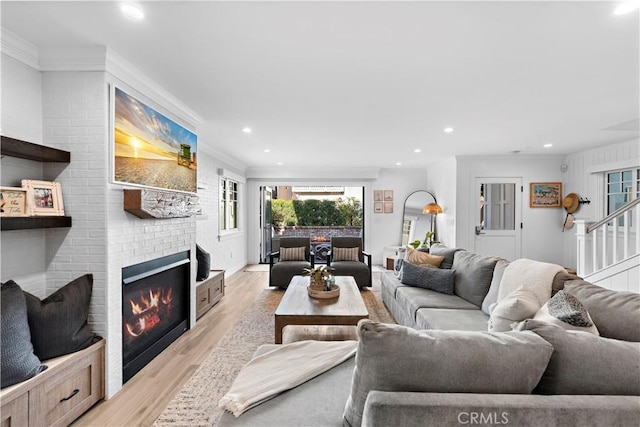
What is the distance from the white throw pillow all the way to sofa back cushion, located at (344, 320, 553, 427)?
2.97 ft

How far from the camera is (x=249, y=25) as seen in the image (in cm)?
183

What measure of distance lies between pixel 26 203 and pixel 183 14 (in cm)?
150

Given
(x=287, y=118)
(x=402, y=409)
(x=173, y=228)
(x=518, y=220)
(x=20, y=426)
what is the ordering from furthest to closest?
(x=518, y=220) → (x=287, y=118) → (x=173, y=228) → (x=20, y=426) → (x=402, y=409)

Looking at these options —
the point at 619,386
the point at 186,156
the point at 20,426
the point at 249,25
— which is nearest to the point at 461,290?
the point at 619,386

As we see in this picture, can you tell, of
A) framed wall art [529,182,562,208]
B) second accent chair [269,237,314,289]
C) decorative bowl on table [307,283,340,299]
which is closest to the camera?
Answer: decorative bowl on table [307,283,340,299]

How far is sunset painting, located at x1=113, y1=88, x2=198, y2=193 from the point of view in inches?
93.6

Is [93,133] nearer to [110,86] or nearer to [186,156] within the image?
[110,86]

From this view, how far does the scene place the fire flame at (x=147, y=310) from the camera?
2598 millimetres

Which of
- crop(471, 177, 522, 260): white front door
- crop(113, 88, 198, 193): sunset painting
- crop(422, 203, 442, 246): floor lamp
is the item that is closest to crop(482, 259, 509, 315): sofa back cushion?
crop(113, 88, 198, 193): sunset painting

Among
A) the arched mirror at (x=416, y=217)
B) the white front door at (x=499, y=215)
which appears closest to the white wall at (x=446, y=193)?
the arched mirror at (x=416, y=217)

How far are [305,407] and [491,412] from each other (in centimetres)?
73

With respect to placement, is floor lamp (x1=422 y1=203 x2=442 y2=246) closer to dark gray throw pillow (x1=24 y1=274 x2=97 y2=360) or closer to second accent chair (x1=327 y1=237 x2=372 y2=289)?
second accent chair (x1=327 y1=237 x2=372 y2=289)

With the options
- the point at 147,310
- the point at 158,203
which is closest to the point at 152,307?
the point at 147,310

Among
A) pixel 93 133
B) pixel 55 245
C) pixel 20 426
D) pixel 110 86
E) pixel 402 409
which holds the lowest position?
pixel 20 426
